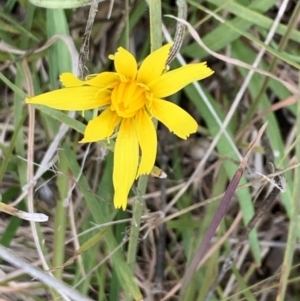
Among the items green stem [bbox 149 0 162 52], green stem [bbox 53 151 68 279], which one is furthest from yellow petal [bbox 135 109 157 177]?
green stem [bbox 53 151 68 279]

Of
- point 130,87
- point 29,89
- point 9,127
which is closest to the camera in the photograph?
point 130,87

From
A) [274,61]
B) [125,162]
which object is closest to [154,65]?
[125,162]

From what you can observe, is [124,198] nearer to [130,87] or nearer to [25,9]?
[130,87]

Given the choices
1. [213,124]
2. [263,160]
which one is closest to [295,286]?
[263,160]

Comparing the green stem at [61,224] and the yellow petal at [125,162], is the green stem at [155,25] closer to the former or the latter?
the yellow petal at [125,162]

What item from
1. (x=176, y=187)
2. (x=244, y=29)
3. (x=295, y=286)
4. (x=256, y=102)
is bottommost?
(x=295, y=286)

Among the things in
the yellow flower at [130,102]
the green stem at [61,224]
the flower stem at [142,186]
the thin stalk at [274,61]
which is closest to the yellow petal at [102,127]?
the yellow flower at [130,102]

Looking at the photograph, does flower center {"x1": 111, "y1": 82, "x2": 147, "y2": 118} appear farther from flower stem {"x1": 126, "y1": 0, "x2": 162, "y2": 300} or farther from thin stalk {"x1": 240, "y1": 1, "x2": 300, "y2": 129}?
thin stalk {"x1": 240, "y1": 1, "x2": 300, "y2": 129}
